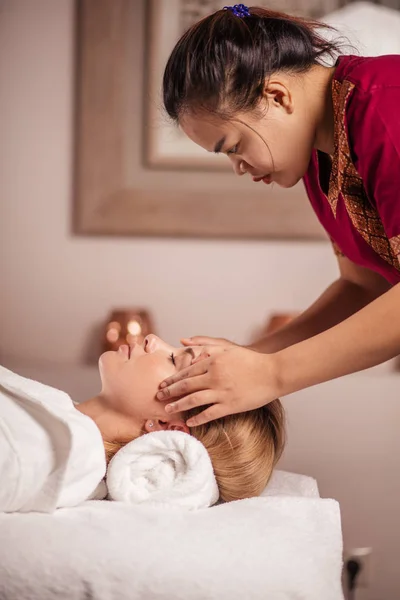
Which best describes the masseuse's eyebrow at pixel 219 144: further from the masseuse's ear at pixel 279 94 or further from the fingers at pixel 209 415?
the fingers at pixel 209 415

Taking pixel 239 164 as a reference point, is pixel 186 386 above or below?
below

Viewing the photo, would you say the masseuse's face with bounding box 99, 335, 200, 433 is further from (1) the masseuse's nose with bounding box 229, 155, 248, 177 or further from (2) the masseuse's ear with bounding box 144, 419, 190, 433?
(1) the masseuse's nose with bounding box 229, 155, 248, 177

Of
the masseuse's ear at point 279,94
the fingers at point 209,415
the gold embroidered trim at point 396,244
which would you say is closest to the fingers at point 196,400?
the fingers at point 209,415

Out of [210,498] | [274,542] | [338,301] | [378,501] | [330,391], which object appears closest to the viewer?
[274,542]

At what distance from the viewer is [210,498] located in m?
1.42

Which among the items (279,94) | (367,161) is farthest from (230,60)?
(367,161)

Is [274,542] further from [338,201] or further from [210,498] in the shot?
A: [338,201]

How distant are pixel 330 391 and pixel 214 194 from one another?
81 centimetres

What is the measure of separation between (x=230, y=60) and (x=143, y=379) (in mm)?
636

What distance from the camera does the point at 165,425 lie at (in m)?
1.52

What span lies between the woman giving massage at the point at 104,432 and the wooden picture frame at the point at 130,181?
1148 mm

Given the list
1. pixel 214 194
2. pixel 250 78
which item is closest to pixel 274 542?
pixel 250 78

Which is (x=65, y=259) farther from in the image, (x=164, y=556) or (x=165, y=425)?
(x=164, y=556)

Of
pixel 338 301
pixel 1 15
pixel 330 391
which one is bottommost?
pixel 330 391
